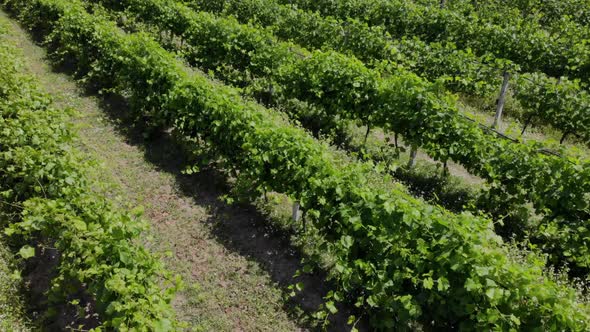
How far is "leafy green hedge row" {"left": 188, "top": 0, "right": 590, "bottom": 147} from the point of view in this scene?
34.0 ft

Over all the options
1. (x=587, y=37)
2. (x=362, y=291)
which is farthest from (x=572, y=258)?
(x=587, y=37)

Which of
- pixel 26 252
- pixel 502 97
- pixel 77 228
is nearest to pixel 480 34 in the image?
pixel 502 97

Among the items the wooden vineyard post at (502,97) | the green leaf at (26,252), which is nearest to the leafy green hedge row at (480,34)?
the wooden vineyard post at (502,97)

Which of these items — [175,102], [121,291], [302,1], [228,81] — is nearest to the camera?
[121,291]

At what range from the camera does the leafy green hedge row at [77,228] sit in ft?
14.2

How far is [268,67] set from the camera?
1128 cm

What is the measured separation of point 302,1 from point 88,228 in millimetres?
17621

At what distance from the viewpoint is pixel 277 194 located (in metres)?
8.15

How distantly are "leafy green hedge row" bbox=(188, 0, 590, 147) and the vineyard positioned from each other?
0.08 m

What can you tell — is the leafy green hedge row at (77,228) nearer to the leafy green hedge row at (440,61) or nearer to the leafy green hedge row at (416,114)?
the leafy green hedge row at (416,114)

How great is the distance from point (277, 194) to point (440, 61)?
7385 millimetres

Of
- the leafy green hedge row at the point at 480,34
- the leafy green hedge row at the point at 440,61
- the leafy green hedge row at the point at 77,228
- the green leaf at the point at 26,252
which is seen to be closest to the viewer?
the leafy green hedge row at the point at 77,228

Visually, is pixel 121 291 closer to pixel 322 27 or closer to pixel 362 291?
pixel 362 291

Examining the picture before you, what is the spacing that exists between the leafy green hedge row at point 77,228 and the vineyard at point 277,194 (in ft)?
0.09
